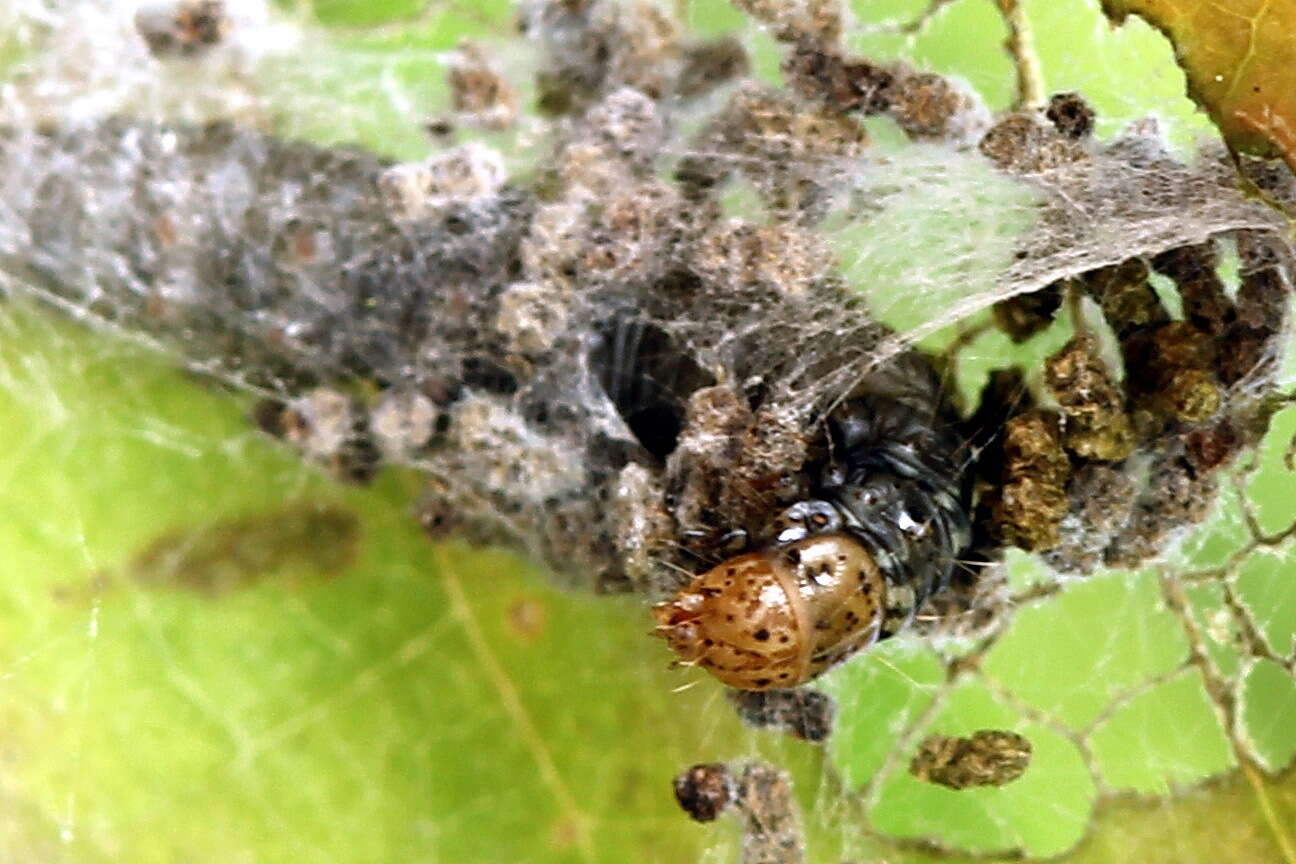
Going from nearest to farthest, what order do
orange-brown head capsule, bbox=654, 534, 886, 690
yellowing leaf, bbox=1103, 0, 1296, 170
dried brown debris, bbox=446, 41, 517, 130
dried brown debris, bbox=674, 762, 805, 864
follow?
orange-brown head capsule, bbox=654, 534, 886, 690 → yellowing leaf, bbox=1103, 0, 1296, 170 → dried brown debris, bbox=674, 762, 805, 864 → dried brown debris, bbox=446, 41, 517, 130

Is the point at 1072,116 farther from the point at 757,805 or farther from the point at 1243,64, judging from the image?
the point at 757,805

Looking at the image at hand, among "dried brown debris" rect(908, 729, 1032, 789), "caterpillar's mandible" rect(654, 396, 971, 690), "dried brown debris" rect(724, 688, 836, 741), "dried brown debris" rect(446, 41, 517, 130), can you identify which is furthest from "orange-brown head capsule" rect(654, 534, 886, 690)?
"dried brown debris" rect(446, 41, 517, 130)

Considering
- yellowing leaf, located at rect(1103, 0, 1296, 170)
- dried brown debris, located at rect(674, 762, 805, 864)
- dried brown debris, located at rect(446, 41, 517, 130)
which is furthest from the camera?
dried brown debris, located at rect(446, 41, 517, 130)

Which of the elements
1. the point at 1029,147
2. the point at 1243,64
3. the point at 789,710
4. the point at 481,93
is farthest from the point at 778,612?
the point at 481,93

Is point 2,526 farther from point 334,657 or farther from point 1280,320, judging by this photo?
point 1280,320

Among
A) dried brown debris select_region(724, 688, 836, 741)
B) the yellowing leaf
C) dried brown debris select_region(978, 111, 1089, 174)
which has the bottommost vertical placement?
dried brown debris select_region(724, 688, 836, 741)

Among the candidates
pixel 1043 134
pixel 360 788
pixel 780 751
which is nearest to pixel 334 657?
pixel 360 788

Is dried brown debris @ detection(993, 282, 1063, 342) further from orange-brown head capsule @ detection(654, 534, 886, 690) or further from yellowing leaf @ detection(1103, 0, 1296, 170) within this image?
orange-brown head capsule @ detection(654, 534, 886, 690)
